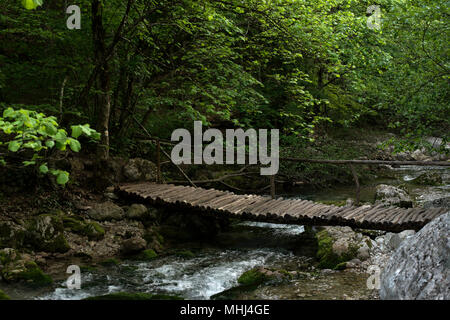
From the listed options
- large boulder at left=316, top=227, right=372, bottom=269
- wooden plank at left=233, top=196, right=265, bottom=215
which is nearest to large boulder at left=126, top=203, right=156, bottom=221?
wooden plank at left=233, top=196, right=265, bottom=215

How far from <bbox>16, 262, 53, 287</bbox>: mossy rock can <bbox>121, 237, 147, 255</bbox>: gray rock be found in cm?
165

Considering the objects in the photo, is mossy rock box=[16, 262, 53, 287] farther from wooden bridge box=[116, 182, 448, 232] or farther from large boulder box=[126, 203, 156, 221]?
wooden bridge box=[116, 182, 448, 232]

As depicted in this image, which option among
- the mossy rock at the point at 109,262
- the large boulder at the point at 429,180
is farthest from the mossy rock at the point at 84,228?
the large boulder at the point at 429,180

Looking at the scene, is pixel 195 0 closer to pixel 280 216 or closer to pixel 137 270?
pixel 280 216

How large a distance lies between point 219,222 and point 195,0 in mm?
5233

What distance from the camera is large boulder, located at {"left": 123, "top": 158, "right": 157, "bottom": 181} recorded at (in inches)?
380

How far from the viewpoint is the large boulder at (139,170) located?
380 inches

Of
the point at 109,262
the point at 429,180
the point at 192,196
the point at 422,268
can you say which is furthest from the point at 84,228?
the point at 429,180

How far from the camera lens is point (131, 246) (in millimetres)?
6750

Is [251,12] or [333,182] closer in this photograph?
[251,12]

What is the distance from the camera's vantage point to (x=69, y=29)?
8227mm

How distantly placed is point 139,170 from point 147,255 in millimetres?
3578

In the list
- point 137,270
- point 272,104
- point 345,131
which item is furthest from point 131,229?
point 345,131

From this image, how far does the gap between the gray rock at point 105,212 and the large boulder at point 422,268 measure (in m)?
5.51
